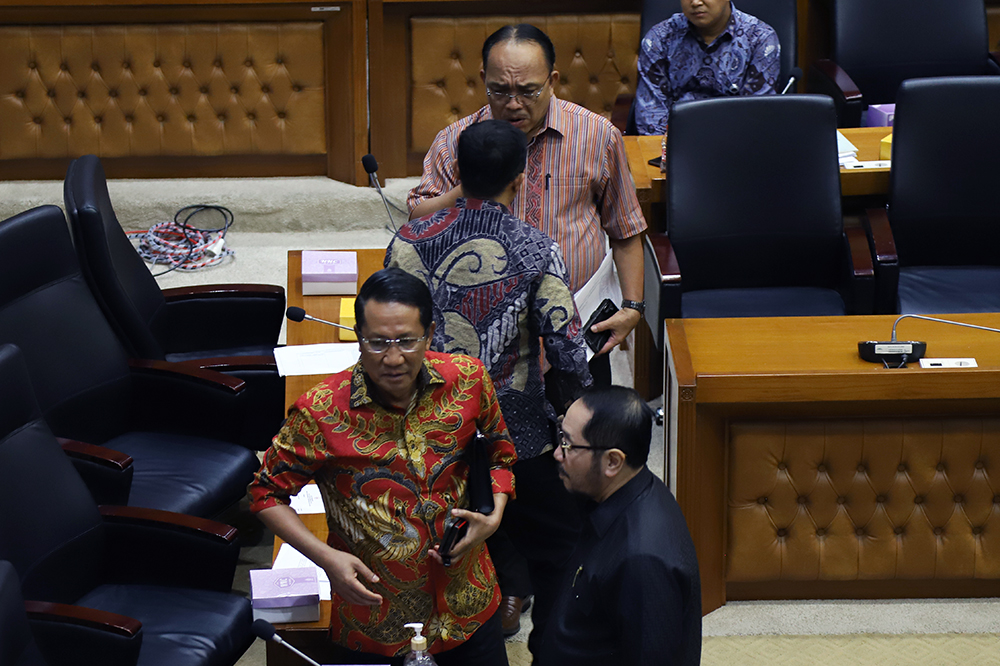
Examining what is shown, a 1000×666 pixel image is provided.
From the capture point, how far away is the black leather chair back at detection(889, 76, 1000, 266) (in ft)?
11.7

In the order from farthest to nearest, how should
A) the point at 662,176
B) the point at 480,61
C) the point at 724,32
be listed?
the point at 480,61
the point at 724,32
the point at 662,176

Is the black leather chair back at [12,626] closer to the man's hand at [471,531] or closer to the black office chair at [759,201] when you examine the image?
the man's hand at [471,531]

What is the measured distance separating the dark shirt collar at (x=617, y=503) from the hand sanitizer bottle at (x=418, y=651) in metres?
0.29

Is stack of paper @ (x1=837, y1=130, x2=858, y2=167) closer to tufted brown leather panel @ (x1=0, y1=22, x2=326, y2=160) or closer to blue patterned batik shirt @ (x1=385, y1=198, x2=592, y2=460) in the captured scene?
blue patterned batik shirt @ (x1=385, y1=198, x2=592, y2=460)

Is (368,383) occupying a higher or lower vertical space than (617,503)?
higher

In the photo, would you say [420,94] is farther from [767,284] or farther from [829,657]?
[829,657]

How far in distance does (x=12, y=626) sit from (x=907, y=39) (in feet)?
13.1

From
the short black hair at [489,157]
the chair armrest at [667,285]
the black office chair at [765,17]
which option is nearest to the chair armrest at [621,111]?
the black office chair at [765,17]

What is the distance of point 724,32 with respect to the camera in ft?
13.7

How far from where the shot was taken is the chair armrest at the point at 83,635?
7.11ft

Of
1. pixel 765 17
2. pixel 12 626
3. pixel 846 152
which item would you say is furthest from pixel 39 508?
pixel 765 17

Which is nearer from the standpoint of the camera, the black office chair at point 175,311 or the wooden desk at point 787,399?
the wooden desk at point 787,399

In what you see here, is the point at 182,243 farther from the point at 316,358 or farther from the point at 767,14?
the point at 767,14

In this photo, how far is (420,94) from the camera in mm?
4996
